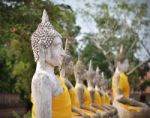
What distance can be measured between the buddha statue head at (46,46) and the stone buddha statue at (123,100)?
14.2 ft

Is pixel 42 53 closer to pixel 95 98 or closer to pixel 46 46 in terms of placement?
pixel 46 46

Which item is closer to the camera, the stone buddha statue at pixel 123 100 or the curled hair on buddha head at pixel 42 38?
the curled hair on buddha head at pixel 42 38

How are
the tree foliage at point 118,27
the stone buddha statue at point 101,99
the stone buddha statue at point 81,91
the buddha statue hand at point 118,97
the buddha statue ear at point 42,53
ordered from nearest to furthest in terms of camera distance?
1. the buddha statue ear at point 42,53
2. the stone buddha statue at point 81,91
3. the stone buddha statue at point 101,99
4. the buddha statue hand at point 118,97
5. the tree foliage at point 118,27

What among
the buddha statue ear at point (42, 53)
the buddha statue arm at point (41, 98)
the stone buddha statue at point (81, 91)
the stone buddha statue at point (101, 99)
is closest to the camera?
the buddha statue arm at point (41, 98)

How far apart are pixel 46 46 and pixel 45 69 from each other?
16cm

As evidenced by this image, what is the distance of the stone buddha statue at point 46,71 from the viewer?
339 centimetres

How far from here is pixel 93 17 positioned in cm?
2727

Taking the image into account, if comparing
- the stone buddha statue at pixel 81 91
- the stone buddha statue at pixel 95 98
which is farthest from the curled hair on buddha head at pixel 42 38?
the stone buddha statue at pixel 95 98

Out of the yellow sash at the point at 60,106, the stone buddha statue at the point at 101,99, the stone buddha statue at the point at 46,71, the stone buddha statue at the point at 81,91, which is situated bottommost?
the stone buddha statue at the point at 101,99

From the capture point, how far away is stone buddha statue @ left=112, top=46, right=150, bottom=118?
7.84 m

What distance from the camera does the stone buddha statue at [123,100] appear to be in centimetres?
784

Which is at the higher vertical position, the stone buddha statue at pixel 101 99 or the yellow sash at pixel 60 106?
the yellow sash at pixel 60 106

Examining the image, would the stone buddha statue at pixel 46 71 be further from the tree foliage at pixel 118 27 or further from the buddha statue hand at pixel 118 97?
the tree foliage at pixel 118 27

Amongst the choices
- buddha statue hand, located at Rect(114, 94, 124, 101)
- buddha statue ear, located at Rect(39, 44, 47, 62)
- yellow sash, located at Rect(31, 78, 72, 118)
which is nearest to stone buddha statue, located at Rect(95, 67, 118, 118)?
buddha statue hand, located at Rect(114, 94, 124, 101)
